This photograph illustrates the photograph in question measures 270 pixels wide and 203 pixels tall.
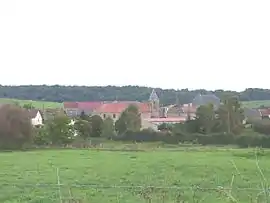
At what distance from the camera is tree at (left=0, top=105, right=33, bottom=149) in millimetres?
39188

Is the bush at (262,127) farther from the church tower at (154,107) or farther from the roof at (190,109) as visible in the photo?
the church tower at (154,107)

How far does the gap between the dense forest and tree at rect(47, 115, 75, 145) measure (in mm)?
63522

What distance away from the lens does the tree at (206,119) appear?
4828 cm

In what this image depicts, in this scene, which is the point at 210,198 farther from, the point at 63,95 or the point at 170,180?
the point at 63,95

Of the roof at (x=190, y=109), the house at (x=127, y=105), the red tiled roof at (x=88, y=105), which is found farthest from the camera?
the red tiled roof at (x=88, y=105)

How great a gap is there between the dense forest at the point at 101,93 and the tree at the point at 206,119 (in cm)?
5453

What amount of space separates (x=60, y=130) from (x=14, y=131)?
149 inches

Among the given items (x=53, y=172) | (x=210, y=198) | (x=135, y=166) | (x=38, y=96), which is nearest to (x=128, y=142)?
(x=135, y=166)

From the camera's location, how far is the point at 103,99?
11406 cm

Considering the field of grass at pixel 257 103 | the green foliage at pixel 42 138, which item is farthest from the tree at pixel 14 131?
the field of grass at pixel 257 103

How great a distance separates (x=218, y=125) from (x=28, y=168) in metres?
29.8

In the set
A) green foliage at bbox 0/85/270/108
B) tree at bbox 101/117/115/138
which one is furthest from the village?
green foliage at bbox 0/85/270/108

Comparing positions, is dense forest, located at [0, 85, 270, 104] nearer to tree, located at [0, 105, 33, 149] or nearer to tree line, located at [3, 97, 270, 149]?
tree line, located at [3, 97, 270, 149]

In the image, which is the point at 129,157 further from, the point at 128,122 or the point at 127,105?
the point at 127,105
